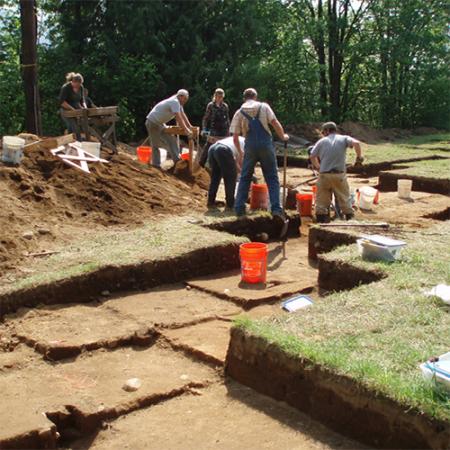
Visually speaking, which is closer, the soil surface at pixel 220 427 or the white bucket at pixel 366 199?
the soil surface at pixel 220 427

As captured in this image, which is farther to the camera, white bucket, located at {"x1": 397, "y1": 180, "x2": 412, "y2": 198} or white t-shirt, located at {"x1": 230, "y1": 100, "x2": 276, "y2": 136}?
white bucket, located at {"x1": 397, "y1": 180, "x2": 412, "y2": 198}

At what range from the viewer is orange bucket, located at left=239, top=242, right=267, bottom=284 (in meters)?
6.80

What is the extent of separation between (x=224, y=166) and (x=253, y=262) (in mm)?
2482

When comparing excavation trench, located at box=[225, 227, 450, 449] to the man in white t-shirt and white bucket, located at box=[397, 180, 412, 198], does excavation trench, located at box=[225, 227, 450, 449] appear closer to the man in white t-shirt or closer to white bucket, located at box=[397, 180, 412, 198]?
the man in white t-shirt

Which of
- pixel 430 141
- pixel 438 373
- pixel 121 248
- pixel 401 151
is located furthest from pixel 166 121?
pixel 430 141

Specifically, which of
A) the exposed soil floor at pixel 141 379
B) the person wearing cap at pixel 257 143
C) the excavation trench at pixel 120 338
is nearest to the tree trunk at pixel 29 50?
the person wearing cap at pixel 257 143

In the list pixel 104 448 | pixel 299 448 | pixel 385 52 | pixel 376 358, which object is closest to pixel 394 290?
pixel 376 358

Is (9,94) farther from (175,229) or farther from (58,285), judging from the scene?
(58,285)

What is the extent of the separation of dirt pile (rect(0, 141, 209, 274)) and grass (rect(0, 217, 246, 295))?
353mm

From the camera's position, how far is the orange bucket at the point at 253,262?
6.80 metres

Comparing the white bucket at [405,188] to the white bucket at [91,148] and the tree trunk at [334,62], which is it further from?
the tree trunk at [334,62]

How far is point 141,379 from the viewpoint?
4.82 meters

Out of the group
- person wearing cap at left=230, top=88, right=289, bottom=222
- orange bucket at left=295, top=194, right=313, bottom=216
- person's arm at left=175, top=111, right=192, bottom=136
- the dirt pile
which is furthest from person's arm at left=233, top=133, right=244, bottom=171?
person's arm at left=175, top=111, right=192, bottom=136

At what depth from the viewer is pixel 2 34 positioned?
22.0 m
